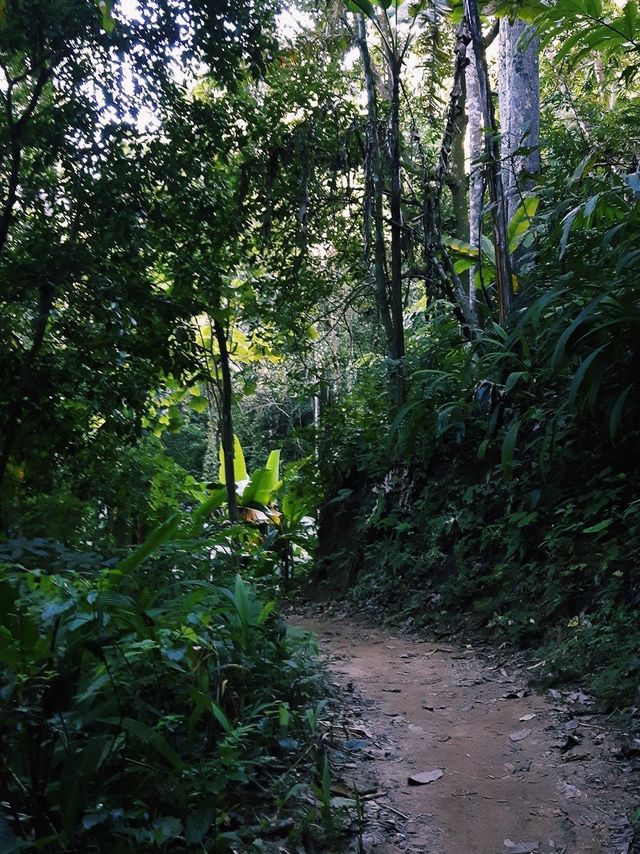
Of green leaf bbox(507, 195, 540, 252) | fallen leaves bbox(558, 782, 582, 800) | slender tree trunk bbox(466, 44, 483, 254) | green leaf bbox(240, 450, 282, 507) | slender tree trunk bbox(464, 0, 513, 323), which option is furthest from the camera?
green leaf bbox(240, 450, 282, 507)

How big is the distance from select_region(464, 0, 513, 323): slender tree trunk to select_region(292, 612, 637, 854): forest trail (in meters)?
3.37

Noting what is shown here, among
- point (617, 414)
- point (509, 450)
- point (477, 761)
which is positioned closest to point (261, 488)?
point (509, 450)

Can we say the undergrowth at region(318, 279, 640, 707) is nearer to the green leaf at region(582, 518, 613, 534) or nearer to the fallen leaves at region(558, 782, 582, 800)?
the green leaf at region(582, 518, 613, 534)

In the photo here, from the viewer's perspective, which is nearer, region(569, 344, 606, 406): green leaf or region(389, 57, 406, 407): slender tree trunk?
region(569, 344, 606, 406): green leaf

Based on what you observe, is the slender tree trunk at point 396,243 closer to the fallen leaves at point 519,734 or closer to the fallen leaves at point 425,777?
the fallen leaves at point 519,734

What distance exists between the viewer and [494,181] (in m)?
6.88

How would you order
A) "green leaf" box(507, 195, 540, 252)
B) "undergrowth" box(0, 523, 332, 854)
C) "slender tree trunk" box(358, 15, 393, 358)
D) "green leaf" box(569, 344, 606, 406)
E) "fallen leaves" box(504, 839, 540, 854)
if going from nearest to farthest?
"undergrowth" box(0, 523, 332, 854) → "fallen leaves" box(504, 839, 540, 854) → "green leaf" box(569, 344, 606, 406) → "green leaf" box(507, 195, 540, 252) → "slender tree trunk" box(358, 15, 393, 358)

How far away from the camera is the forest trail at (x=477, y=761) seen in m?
2.64

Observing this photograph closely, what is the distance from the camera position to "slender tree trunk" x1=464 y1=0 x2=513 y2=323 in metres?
6.62

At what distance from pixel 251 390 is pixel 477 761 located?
252 inches

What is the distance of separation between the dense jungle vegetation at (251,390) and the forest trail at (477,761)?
9.4 inches

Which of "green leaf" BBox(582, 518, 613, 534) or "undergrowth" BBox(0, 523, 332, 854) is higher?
"green leaf" BBox(582, 518, 613, 534)

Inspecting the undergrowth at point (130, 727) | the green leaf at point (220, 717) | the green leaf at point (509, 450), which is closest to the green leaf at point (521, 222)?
the green leaf at point (509, 450)

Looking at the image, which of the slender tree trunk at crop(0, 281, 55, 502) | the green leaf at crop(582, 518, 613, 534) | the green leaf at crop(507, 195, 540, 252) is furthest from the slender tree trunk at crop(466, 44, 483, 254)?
the slender tree trunk at crop(0, 281, 55, 502)
